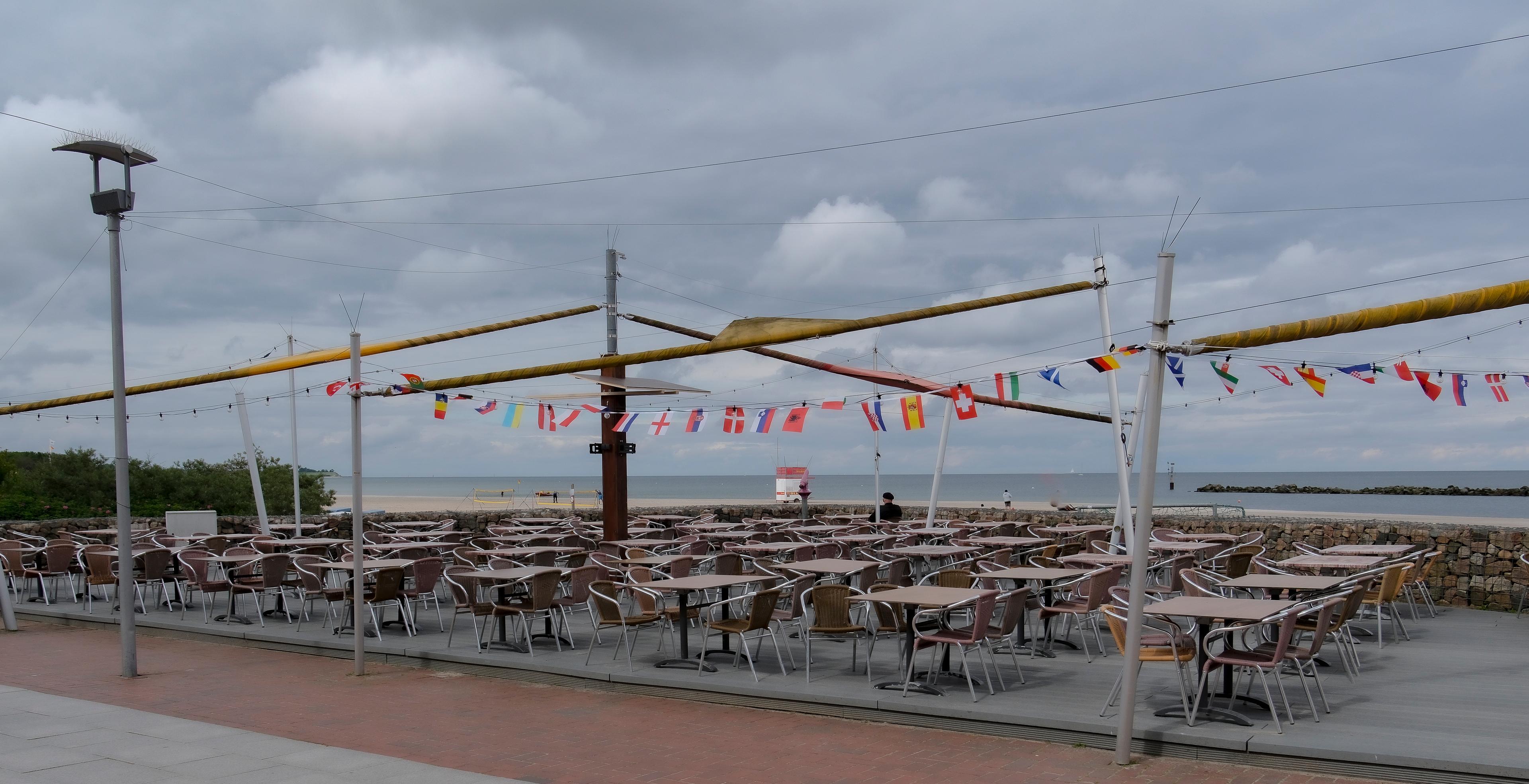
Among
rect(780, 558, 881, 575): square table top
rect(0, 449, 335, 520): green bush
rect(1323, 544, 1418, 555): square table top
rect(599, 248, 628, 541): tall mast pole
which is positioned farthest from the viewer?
rect(0, 449, 335, 520): green bush

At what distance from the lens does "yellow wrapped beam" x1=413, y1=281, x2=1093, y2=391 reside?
975 cm

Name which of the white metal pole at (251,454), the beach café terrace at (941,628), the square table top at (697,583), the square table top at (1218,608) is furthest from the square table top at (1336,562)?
the white metal pole at (251,454)

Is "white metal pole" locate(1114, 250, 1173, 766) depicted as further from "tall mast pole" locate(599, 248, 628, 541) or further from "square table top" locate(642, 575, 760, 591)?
"tall mast pole" locate(599, 248, 628, 541)

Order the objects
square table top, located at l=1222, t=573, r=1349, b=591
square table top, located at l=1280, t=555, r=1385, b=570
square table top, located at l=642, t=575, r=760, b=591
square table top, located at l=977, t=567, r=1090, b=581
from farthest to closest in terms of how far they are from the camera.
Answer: square table top, located at l=1280, t=555, r=1385, b=570, square table top, located at l=977, t=567, r=1090, b=581, square table top, located at l=642, t=575, r=760, b=591, square table top, located at l=1222, t=573, r=1349, b=591

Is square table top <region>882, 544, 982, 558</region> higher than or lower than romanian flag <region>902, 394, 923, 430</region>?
lower

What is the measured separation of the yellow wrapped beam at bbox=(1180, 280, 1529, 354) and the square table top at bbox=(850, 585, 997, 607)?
7.45ft

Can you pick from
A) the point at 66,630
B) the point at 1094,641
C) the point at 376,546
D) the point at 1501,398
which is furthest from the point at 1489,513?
the point at 66,630

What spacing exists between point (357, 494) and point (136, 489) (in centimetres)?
2046

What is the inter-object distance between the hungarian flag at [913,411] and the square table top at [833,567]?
2.09m

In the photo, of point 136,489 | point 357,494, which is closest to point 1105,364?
point 357,494

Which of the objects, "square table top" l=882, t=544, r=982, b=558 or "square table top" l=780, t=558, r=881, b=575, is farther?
"square table top" l=882, t=544, r=982, b=558

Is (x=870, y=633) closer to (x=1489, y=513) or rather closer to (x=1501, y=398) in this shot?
(x=1501, y=398)

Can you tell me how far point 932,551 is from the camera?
10.7 m

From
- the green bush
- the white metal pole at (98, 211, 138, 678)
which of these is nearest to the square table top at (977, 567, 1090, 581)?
the white metal pole at (98, 211, 138, 678)
